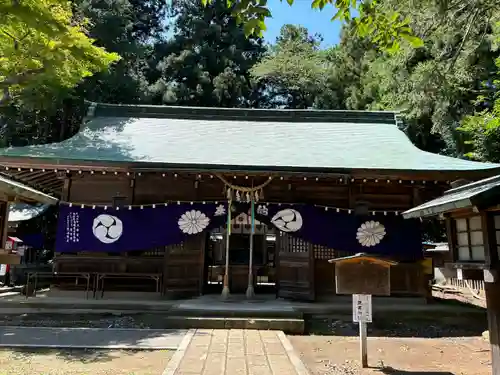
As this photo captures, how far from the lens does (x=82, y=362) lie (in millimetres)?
5273

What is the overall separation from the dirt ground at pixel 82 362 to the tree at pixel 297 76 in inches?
903

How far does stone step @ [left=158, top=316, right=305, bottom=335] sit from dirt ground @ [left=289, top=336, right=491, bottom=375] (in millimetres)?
266

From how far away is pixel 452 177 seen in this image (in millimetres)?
8961

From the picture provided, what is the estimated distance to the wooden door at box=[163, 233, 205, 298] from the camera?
31.4 ft

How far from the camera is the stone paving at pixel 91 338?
6074mm

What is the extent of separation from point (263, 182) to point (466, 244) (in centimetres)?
570

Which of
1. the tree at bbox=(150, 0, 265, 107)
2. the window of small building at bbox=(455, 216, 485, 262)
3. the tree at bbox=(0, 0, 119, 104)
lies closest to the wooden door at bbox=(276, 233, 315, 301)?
the window of small building at bbox=(455, 216, 485, 262)

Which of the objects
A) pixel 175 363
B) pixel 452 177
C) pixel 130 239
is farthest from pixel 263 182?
pixel 175 363

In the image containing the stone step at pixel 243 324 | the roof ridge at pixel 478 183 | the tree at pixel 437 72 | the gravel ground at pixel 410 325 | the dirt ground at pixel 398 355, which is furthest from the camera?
the tree at pixel 437 72

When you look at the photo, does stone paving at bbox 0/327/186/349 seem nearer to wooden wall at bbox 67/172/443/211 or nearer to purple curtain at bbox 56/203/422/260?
purple curtain at bbox 56/203/422/260

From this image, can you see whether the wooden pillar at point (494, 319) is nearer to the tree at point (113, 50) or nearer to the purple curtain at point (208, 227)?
the purple curtain at point (208, 227)

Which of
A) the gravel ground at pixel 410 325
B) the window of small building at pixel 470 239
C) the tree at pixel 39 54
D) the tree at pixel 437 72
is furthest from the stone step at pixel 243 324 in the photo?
the tree at pixel 437 72

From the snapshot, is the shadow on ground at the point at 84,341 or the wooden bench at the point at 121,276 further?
the wooden bench at the point at 121,276

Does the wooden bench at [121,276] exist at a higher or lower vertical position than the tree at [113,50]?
lower
